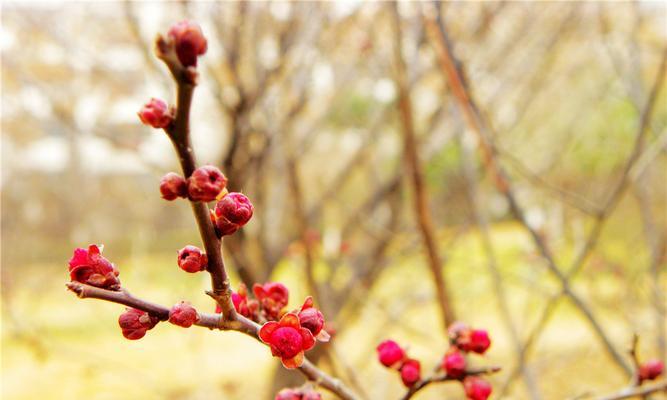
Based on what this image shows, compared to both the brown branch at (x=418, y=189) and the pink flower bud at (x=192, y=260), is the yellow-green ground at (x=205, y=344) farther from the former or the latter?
the pink flower bud at (x=192, y=260)

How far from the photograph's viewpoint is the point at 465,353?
0.62 m

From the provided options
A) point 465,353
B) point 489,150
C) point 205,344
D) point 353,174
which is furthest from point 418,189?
point 205,344

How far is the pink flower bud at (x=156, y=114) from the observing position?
31 centimetres

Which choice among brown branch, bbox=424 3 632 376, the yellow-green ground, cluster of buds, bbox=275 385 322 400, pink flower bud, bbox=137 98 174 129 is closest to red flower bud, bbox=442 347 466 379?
cluster of buds, bbox=275 385 322 400

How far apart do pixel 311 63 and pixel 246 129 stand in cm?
34

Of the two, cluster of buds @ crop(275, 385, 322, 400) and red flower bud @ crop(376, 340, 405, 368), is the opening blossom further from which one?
cluster of buds @ crop(275, 385, 322, 400)

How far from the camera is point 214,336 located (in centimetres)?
605

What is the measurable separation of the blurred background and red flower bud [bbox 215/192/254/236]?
605 mm

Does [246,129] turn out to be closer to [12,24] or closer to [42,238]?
[12,24]

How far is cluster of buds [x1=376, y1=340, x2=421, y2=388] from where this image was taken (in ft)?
1.88

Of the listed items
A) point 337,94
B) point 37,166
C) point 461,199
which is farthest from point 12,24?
point 37,166

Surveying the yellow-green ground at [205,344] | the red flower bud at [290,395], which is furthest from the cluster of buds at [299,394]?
the yellow-green ground at [205,344]

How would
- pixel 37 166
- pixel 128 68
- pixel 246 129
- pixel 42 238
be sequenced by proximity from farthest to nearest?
pixel 37 166
pixel 42 238
pixel 128 68
pixel 246 129

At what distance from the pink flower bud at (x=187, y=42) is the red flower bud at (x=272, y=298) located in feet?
0.87
